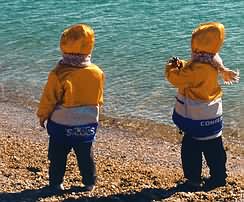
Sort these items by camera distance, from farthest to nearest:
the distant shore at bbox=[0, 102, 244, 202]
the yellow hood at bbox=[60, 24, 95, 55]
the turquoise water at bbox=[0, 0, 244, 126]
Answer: the turquoise water at bbox=[0, 0, 244, 126] < the distant shore at bbox=[0, 102, 244, 202] < the yellow hood at bbox=[60, 24, 95, 55]

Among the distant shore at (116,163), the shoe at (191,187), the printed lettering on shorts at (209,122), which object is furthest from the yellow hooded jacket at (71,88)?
the shoe at (191,187)

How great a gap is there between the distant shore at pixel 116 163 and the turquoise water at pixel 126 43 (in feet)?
1.88

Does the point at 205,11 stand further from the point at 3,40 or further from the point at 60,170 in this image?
the point at 60,170

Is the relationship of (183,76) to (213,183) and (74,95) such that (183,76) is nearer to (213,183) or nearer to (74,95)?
(74,95)

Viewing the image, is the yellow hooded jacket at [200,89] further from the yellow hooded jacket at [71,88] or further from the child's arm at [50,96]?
the child's arm at [50,96]

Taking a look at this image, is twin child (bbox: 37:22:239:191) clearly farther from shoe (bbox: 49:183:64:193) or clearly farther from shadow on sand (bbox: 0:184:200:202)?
shadow on sand (bbox: 0:184:200:202)

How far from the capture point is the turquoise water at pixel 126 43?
9.93m

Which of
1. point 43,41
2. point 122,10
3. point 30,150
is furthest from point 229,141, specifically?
point 122,10

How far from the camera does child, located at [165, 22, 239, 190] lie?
237 inches

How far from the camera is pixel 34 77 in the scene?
→ 36.5 ft

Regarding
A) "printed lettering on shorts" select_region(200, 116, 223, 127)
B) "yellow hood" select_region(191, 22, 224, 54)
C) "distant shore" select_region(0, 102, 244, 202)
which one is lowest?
"distant shore" select_region(0, 102, 244, 202)

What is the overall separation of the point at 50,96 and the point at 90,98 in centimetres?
33

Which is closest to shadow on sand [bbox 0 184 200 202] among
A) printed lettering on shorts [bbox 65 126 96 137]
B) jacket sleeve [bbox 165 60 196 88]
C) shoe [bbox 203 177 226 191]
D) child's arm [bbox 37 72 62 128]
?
shoe [bbox 203 177 226 191]

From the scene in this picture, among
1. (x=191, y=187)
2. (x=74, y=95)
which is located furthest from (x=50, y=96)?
(x=191, y=187)
